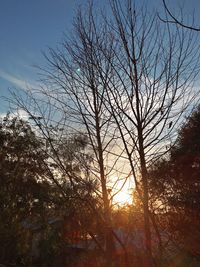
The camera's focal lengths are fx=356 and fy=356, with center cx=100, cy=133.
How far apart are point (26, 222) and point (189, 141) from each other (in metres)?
7.41

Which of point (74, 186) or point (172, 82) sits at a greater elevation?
point (172, 82)

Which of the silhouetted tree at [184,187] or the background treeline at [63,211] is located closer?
the background treeline at [63,211]

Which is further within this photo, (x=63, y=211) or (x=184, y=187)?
(x=184, y=187)

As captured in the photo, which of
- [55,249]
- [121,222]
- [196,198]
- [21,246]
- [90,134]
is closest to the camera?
[90,134]

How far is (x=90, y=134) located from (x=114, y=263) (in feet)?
6.63

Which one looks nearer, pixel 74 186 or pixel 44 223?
pixel 74 186

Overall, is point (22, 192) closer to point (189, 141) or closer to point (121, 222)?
point (189, 141)

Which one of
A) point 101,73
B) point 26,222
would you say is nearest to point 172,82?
point 101,73

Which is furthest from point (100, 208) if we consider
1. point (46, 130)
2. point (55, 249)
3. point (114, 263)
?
point (55, 249)

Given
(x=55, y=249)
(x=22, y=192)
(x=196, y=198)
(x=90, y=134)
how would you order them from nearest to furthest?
1. (x=90, y=134)
2. (x=196, y=198)
3. (x=55, y=249)
4. (x=22, y=192)

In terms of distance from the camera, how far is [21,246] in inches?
453

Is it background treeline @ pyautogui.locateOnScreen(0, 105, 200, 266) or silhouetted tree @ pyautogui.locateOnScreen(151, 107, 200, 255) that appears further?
silhouetted tree @ pyautogui.locateOnScreen(151, 107, 200, 255)

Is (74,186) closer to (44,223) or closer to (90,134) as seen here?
(90,134)

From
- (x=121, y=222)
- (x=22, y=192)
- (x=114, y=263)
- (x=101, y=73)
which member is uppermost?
(x=22, y=192)
